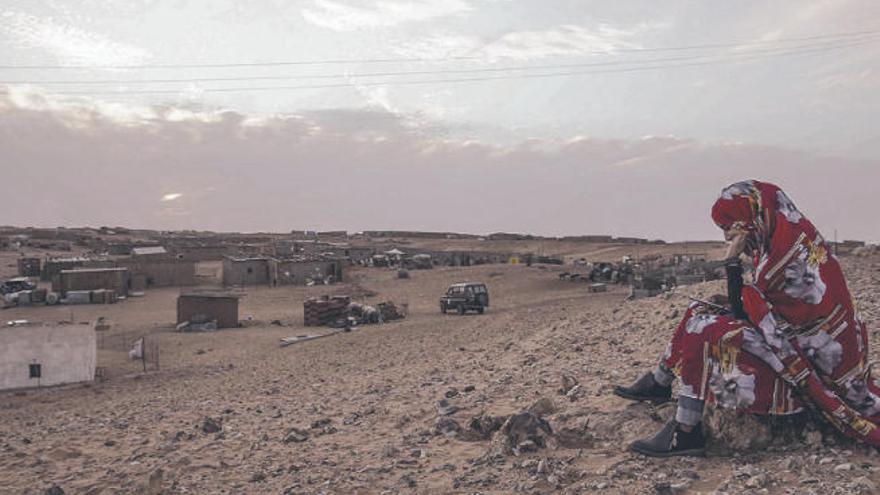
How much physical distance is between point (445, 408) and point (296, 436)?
174 cm

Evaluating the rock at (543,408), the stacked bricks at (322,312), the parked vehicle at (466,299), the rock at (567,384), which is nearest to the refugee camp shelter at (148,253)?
the stacked bricks at (322,312)

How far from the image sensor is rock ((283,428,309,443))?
303 inches

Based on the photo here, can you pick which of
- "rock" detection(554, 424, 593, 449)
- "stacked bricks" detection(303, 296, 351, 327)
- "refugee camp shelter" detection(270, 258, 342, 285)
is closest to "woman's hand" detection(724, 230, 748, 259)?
"rock" detection(554, 424, 593, 449)

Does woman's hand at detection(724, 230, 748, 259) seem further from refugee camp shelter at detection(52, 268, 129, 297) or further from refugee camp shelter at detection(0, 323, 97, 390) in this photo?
refugee camp shelter at detection(52, 268, 129, 297)

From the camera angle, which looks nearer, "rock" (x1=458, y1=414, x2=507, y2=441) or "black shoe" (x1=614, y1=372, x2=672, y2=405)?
"black shoe" (x1=614, y1=372, x2=672, y2=405)

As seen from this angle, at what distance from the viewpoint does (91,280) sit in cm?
3859

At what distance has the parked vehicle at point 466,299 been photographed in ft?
→ 101

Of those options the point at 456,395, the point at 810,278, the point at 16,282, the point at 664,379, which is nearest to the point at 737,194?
the point at 810,278

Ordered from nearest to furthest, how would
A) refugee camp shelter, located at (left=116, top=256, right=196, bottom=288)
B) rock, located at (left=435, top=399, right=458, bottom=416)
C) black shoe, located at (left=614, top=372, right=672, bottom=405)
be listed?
1. black shoe, located at (left=614, top=372, right=672, bottom=405)
2. rock, located at (left=435, top=399, right=458, bottom=416)
3. refugee camp shelter, located at (left=116, top=256, right=196, bottom=288)

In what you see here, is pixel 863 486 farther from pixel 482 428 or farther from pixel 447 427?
pixel 447 427

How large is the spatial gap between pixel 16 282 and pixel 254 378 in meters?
32.1

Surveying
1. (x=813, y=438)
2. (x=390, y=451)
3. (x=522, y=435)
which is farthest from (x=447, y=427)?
(x=813, y=438)

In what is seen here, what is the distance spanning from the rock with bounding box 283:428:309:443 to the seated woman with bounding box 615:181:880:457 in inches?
180

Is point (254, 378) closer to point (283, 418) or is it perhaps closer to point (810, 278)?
point (283, 418)
